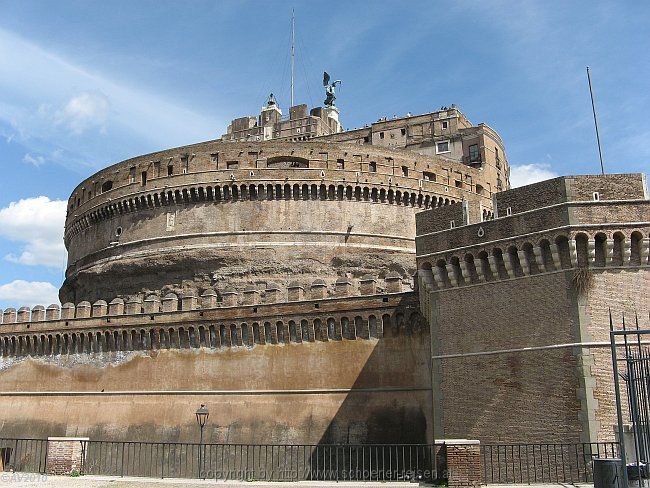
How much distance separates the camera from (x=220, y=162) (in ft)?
112

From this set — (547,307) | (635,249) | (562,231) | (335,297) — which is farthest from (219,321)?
(635,249)

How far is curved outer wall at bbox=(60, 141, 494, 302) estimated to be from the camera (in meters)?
33.2

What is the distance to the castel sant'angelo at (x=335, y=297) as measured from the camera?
1525 cm

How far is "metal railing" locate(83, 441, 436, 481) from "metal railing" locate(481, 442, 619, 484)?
14.6 ft

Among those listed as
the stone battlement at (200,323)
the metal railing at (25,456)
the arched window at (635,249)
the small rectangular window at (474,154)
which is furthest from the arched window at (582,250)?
the small rectangular window at (474,154)

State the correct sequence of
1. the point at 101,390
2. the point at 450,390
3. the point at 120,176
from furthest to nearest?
the point at 120,176 → the point at 101,390 → the point at 450,390

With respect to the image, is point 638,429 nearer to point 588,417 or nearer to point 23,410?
point 588,417

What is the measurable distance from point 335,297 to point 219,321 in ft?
15.5

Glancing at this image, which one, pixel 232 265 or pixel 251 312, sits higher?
pixel 232 265

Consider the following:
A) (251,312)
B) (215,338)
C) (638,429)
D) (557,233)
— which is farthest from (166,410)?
(638,429)

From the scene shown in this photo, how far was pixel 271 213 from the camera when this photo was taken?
110 ft

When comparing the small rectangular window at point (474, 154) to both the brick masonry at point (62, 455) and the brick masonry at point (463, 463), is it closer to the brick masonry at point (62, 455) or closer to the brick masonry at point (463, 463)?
the brick masonry at point (463, 463)

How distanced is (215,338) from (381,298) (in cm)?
679

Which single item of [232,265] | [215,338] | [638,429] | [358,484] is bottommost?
[358,484]
